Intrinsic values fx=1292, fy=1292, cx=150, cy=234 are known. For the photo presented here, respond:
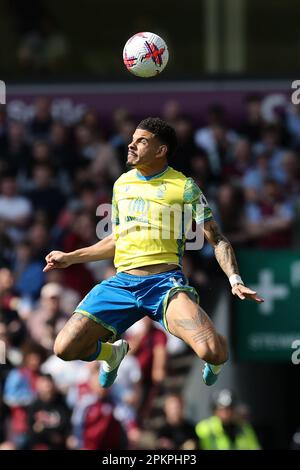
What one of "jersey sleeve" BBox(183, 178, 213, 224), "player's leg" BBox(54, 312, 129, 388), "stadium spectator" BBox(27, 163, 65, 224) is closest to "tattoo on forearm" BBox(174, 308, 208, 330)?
"player's leg" BBox(54, 312, 129, 388)

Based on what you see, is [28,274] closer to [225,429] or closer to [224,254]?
[225,429]

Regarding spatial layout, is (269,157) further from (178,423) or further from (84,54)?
(84,54)

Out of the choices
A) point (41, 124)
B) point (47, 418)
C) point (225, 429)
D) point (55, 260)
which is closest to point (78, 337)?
point (55, 260)

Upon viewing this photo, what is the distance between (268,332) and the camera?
1908cm

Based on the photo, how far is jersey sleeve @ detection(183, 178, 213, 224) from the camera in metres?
12.5

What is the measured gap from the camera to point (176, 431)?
A: 17062 mm

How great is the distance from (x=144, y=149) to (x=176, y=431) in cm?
575

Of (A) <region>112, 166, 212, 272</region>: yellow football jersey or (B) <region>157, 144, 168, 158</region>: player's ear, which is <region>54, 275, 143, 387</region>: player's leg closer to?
(A) <region>112, 166, 212, 272</region>: yellow football jersey

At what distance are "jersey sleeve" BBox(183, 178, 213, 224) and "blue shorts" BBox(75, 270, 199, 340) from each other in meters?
0.60

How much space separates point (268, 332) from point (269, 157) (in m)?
3.61

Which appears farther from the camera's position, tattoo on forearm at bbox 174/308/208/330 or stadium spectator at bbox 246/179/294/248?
stadium spectator at bbox 246/179/294/248

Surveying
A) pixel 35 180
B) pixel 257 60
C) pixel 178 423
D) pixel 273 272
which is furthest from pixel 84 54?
pixel 178 423

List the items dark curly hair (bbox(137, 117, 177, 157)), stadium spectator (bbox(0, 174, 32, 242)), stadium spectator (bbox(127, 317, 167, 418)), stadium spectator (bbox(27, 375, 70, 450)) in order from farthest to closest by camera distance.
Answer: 1. stadium spectator (bbox(0, 174, 32, 242))
2. stadium spectator (bbox(127, 317, 167, 418))
3. stadium spectator (bbox(27, 375, 70, 450))
4. dark curly hair (bbox(137, 117, 177, 157))

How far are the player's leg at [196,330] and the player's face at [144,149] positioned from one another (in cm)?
139
